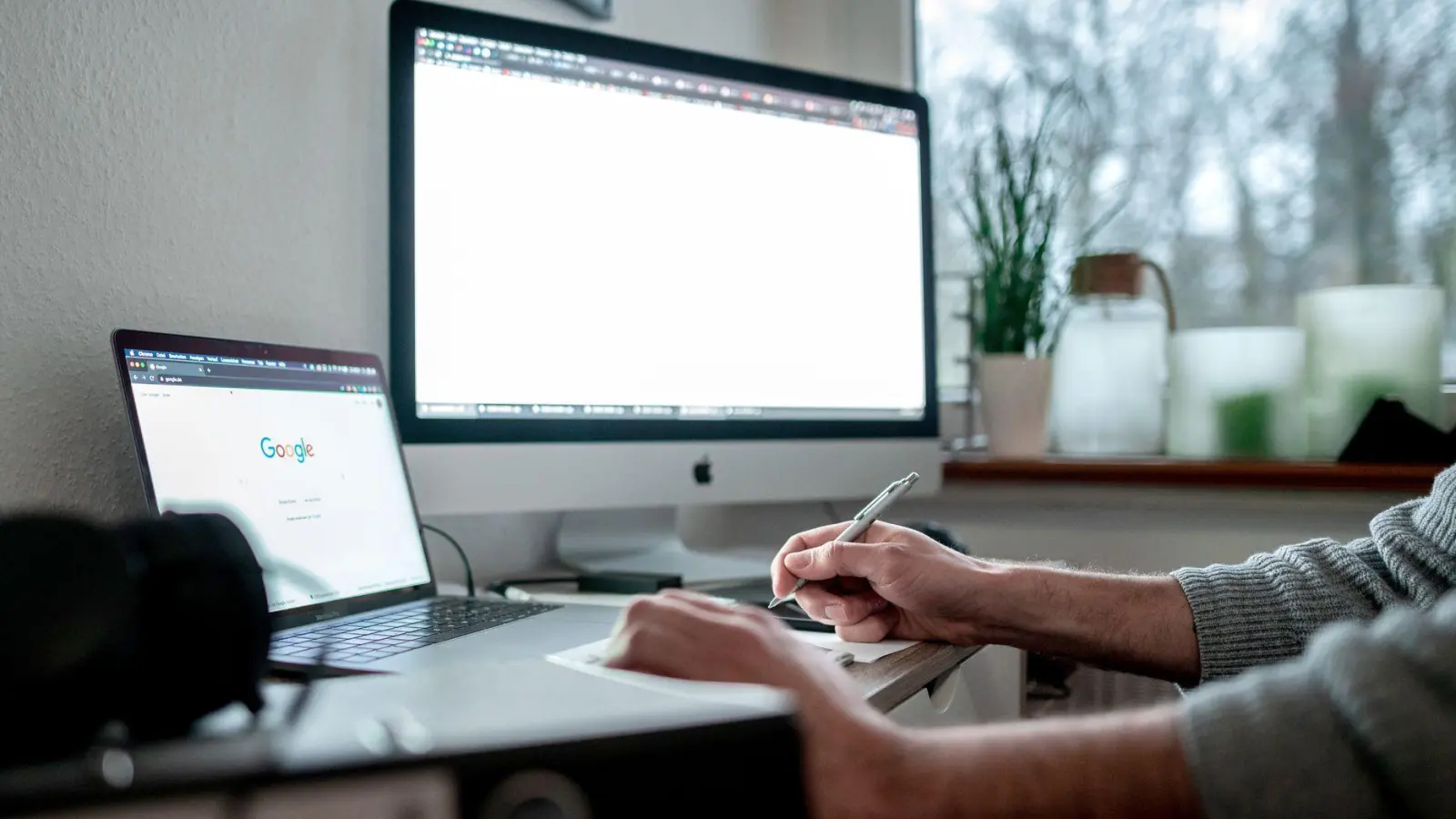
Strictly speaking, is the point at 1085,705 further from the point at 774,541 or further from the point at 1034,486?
the point at 774,541

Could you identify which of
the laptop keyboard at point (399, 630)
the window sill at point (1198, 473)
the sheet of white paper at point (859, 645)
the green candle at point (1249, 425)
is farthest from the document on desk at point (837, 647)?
the green candle at point (1249, 425)

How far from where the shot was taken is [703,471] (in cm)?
112

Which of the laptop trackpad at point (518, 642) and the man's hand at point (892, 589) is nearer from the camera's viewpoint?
the laptop trackpad at point (518, 642)

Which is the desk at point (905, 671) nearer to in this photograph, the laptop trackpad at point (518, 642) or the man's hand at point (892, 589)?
the man's hand at point (892, 589)

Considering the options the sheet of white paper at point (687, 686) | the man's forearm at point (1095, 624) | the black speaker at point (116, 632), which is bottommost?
the man's forearm at point (1095, 624)

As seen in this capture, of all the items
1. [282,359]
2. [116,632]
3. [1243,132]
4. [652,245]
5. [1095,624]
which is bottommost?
[1095,624]

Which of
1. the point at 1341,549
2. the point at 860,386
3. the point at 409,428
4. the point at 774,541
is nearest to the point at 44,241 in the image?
the point at 409,428

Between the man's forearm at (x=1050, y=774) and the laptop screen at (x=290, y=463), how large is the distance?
49 cm

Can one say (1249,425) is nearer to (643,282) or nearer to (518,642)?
(643,282)

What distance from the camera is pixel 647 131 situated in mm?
1092

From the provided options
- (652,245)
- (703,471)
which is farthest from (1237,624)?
(652,245)

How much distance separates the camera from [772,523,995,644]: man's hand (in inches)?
30.9

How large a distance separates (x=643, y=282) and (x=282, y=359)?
0.36 metres

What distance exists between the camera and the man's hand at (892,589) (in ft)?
2.58
